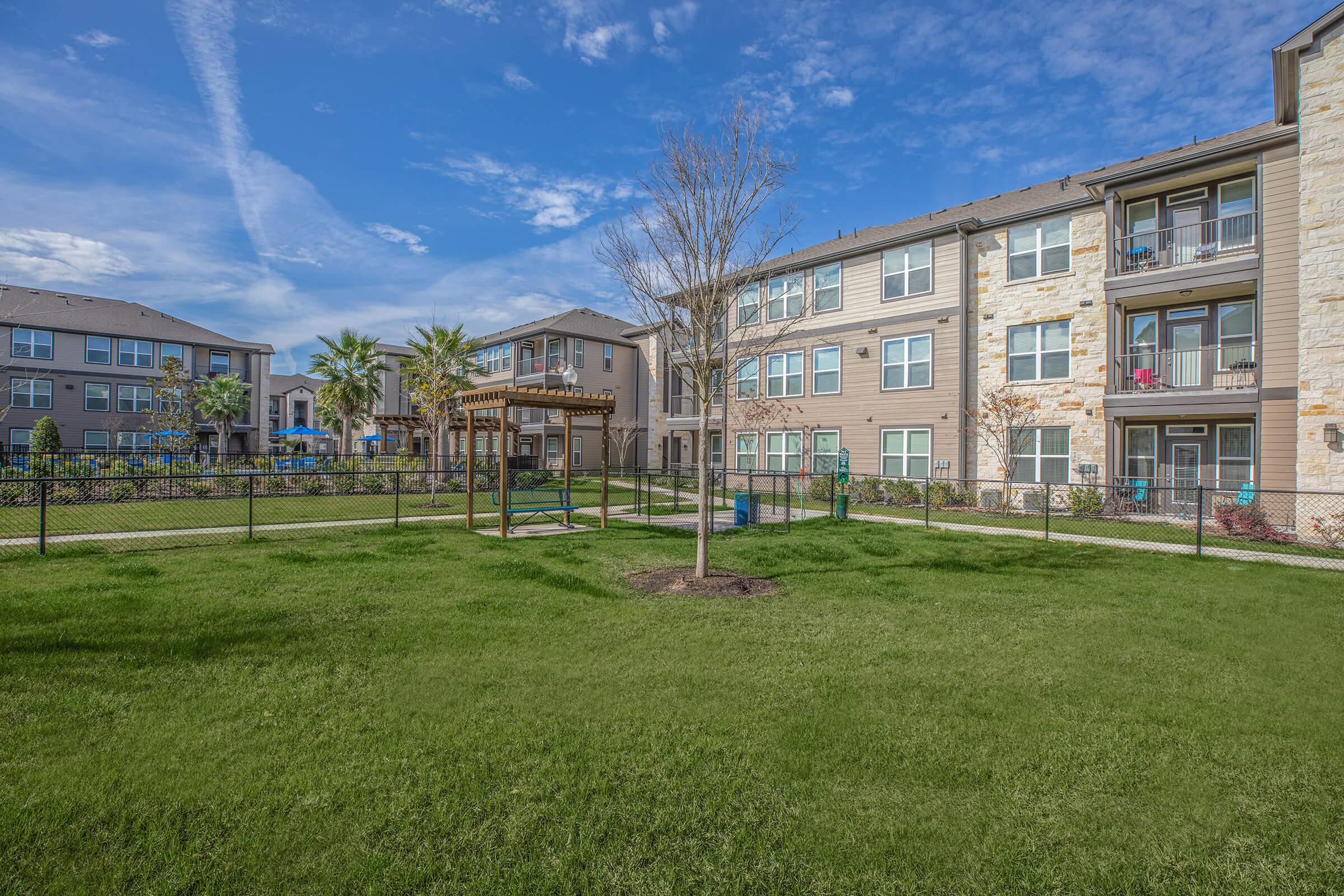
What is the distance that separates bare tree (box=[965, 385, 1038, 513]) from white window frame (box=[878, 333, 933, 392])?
198 cm

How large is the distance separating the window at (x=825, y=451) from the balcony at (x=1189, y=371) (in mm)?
8628

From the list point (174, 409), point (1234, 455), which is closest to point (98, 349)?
point (174, 409)

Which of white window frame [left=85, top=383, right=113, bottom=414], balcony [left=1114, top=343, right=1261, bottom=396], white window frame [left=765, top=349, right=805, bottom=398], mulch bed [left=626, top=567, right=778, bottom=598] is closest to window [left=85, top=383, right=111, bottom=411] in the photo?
white window frame [left=85, top=383, right=113, bottom=414]

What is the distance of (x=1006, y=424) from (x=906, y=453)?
10.8 ft

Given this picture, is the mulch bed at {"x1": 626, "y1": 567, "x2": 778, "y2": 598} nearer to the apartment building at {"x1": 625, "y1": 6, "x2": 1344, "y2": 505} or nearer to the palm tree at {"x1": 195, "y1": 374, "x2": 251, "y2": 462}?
the apartment building at {"x1": 625, "y1": 6, "x2": 1344, "y2": 505}

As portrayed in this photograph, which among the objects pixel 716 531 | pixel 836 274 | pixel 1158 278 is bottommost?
pixel 716 531

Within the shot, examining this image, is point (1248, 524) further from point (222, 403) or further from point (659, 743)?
point (222, 403)

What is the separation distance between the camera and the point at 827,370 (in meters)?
23.4

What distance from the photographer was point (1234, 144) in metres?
14.8

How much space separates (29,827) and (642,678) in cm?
340

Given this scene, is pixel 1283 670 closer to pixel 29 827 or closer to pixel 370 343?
pixel 29 827

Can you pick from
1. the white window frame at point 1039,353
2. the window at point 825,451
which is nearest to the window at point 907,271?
the white window frame at point 1039,353

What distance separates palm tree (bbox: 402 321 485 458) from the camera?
2178cm

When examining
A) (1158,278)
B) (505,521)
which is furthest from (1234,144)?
(505,521)
